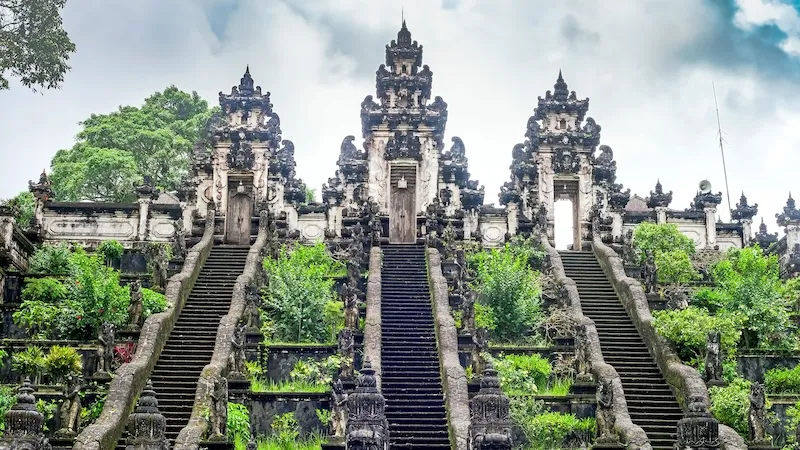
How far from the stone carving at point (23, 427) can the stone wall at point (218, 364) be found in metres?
3.12

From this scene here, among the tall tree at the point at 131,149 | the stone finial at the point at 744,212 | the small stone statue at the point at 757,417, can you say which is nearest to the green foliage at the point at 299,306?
the small stone statue at the point at 757,417

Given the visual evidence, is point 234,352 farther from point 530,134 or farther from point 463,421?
point 530,134

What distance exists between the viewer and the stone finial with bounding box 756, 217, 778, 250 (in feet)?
119

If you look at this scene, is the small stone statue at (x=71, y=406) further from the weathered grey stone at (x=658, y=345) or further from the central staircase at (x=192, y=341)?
the weathered grey stone at (x=658, y=345)

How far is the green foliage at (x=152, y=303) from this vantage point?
85.0 feet

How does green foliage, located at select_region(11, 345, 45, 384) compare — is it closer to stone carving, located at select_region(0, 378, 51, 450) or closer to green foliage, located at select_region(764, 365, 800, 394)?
stone carving, located at select_region(0, 378, 51, 450)

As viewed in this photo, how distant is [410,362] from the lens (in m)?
23.6

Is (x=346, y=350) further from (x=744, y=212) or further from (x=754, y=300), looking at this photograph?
(x=744, y=212)

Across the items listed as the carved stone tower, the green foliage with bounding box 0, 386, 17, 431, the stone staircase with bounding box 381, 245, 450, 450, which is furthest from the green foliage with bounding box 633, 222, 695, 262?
the green foliage with bounding box 0, 386, 17, 431

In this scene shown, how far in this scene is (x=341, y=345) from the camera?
23.1 metres

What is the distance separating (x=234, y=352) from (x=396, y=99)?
15.9m

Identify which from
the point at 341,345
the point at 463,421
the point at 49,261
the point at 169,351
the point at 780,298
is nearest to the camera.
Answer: the point at 463,421

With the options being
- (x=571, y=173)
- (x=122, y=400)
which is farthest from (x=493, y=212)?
(x=122, y=400)

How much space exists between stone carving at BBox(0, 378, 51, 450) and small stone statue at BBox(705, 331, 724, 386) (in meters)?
13.6
